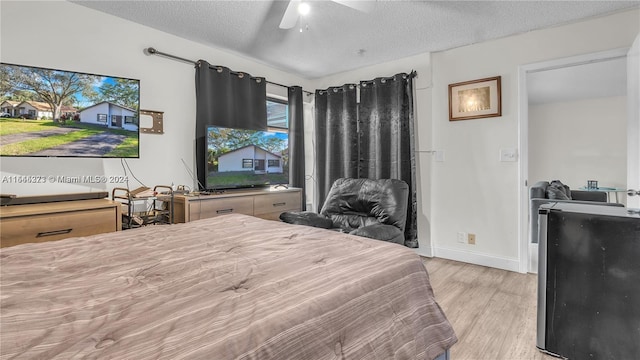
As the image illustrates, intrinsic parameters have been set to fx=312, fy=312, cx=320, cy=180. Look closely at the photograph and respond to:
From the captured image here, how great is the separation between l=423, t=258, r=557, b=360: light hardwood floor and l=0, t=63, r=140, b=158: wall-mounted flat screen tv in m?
3.01

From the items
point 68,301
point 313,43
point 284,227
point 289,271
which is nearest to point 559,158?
point 313,43

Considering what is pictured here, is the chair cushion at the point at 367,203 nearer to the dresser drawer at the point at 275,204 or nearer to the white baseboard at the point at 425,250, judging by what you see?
the dresser drawer at the point at 275,204

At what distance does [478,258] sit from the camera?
11.3 ft

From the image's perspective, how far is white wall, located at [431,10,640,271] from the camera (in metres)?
3.00

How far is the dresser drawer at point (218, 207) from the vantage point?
2.85 metres

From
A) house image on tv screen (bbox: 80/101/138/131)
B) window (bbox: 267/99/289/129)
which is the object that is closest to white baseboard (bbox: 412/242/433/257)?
window (bbox: 267/99/289/129)

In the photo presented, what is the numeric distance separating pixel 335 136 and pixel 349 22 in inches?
67.7

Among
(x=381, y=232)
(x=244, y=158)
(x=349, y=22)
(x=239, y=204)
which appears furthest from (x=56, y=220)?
(x=349, y=22)

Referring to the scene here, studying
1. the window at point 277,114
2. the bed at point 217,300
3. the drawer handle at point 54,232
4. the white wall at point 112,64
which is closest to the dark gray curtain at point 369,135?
the window at point 277,114

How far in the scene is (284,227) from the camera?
181cm

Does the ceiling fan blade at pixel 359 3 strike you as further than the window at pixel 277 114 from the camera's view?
No

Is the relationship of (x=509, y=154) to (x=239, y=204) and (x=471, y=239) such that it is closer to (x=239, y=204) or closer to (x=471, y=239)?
(x=471, y=239)

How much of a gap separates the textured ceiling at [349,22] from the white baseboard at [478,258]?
2316 millimetres

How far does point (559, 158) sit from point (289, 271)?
21.6ft
